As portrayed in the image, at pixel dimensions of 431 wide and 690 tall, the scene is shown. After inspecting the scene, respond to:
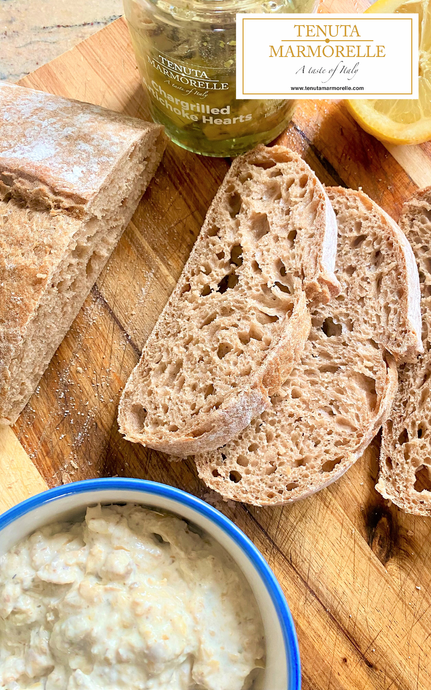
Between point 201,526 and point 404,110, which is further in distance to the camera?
point 404,110

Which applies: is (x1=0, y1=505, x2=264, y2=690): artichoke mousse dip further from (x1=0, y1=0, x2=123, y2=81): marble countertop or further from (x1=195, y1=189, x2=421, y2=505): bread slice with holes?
(x1=0, y1=0, x2=123, y2=81): marble countertop

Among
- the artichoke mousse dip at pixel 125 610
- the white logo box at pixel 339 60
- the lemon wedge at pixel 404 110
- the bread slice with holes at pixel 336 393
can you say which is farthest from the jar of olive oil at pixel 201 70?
the artichoke mousse dip at pixel 125 610

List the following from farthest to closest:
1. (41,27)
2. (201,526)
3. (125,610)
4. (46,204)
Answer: (41,27), (46,204), (201,526), (125,610)

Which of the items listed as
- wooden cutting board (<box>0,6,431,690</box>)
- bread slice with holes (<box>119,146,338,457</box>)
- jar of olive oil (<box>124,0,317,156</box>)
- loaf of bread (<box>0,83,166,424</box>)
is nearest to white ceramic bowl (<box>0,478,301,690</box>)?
bread slice with holes (<box>119,146,338,457</box>)

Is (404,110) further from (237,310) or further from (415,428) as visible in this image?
(415,428)

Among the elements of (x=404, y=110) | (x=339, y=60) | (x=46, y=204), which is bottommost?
(x=46, y=204)

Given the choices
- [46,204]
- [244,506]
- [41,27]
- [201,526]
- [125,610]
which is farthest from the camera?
[41,27]

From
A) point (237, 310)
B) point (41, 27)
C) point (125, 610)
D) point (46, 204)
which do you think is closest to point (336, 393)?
point (237, 310)

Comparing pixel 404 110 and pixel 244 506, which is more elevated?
pixel 404 110

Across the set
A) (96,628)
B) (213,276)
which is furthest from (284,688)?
(213,276)

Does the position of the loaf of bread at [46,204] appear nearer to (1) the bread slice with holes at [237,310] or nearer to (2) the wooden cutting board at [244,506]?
(2) the wooden cutting board at [244,506]
